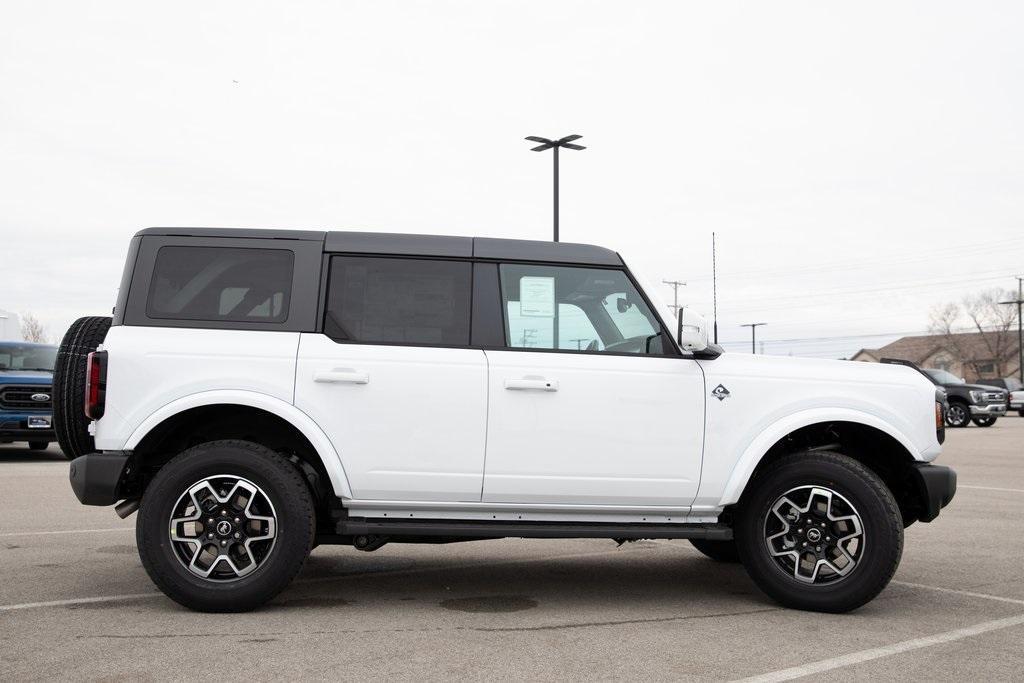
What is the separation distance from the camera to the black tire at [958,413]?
29.3 meters

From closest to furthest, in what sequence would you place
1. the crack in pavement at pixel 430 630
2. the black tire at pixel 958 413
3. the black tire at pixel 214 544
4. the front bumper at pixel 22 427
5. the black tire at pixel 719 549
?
the crack in pavement at pixel 430 630
the black tire at pixel 214 544
the black tire at pixel 719 549
the front bumper at pixel 22 427
the black tire at pixel 958 413

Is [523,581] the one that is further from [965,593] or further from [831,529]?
[965,593]

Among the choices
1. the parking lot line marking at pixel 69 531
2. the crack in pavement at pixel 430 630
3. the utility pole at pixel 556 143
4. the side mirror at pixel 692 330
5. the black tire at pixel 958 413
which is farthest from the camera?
the black tire at pixel 958 413

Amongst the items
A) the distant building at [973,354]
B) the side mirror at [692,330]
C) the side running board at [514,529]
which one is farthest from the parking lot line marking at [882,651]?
the distant building at [973,354]

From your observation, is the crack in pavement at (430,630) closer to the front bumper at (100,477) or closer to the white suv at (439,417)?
the white suv at (439,417)

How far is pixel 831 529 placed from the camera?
5598 millimetres

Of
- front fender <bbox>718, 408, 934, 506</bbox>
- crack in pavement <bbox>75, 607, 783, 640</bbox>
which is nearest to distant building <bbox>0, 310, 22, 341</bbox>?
crack in pavement <bbox>75, 607, 783, 640</bbox>

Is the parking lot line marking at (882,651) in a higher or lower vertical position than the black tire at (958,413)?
lower

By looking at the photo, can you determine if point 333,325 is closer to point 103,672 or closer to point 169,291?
point 169,291

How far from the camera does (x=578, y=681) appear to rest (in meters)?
4.15

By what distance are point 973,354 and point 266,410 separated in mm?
104426

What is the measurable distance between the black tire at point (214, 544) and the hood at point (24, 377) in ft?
37.7

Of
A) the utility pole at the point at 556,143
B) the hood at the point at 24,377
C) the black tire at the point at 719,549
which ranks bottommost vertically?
the black tire at the point at 719,549

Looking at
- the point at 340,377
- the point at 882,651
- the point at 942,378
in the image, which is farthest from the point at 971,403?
the point at 340,377
